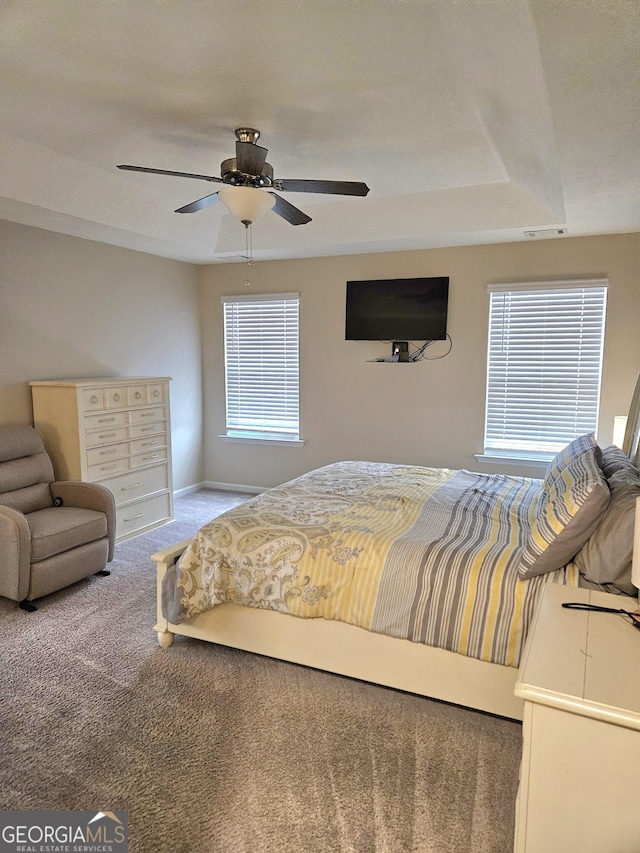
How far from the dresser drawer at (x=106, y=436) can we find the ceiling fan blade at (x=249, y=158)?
93.8 inches

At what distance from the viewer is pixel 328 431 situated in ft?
18.2

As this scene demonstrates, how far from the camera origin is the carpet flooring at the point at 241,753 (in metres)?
1.74

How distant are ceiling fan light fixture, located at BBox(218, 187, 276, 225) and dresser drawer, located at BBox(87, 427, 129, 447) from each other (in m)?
2.18

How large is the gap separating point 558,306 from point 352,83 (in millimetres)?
2845

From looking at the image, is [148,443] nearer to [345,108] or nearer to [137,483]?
[137,483]

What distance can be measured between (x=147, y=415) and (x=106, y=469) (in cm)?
63

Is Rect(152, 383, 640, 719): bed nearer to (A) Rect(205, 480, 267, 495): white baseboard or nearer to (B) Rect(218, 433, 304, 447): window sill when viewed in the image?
(B) Rect(218, 433, 304, 447): window sill

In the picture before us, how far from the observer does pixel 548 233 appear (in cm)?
418

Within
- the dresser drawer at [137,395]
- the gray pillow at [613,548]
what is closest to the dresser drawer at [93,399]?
the dresser drawer at [137,395]

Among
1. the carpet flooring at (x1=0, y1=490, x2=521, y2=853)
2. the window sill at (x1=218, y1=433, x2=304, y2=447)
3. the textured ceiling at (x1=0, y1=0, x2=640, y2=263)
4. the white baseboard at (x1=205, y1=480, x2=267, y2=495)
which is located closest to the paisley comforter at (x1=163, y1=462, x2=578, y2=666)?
Answer: the carpet flooring at (x1=0, y1=490, x2=521, y2=853)

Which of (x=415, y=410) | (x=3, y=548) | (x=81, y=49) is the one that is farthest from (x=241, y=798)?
(x=415, y=410)

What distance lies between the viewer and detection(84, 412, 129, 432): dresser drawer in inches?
159

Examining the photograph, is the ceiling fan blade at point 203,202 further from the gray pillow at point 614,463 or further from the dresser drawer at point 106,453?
the gray pillow at point 614,463

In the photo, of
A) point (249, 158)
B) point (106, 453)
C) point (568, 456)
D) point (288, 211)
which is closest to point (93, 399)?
point (106, 453)
